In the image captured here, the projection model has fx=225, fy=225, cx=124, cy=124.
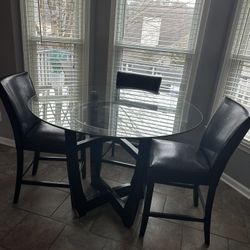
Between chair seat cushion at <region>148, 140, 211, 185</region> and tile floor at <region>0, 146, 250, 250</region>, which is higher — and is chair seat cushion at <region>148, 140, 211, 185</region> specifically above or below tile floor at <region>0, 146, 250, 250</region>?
above

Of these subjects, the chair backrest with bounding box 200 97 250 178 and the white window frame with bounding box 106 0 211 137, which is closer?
the chair backrest with bounding box 200 97 250 178

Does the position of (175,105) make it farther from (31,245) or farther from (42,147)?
(31,245)

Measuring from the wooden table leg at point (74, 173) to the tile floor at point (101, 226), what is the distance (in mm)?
118

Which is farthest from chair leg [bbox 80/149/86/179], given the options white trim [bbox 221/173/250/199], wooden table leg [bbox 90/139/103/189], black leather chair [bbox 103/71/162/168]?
white trim [bbox 221/173/250/199]

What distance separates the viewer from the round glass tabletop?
4.48ft

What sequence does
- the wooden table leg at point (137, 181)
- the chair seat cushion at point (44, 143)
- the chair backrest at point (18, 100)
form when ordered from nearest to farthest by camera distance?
the wooden table leg at point (137, 181)
the chair backrest at point (18, 100)
the chair seat cushion at point (44, 143)

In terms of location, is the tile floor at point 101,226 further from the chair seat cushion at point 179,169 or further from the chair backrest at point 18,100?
the chair backrest at point 18,100

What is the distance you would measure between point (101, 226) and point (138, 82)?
1.38m

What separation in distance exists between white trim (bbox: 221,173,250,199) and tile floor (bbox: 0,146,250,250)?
0.10m

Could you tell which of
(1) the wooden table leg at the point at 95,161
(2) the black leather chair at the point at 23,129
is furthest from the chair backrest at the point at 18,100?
(1) the wooden table leg at the point at 95,161

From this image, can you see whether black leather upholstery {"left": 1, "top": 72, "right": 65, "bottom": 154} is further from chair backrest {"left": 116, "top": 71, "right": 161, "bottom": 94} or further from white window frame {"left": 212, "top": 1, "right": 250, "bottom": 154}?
white window frame {"left": 212, "top": 1, "right": 250, "bottom": 154}

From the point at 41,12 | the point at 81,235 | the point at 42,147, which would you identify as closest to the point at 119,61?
the point at 41,12

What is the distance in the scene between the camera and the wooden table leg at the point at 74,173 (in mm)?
1428

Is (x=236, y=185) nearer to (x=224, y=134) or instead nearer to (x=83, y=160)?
(x=224, y=134)
